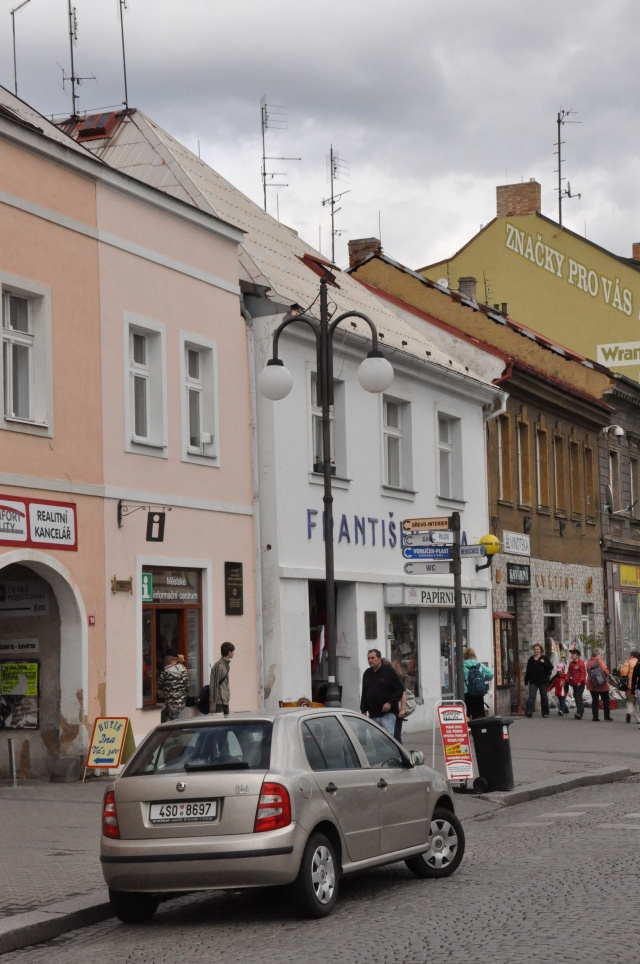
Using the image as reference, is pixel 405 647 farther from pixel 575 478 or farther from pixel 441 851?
pixel 441 851

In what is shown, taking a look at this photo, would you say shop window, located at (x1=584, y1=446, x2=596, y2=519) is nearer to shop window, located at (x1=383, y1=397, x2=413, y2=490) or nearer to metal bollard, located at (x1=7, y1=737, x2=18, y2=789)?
shop window, located at (x1=383, y1=397, x2=413, y2=490)

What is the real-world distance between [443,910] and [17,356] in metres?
10.2

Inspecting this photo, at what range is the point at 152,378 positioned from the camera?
20.0 meters

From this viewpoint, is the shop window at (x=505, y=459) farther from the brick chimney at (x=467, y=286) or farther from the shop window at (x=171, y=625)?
the shop window at (x=171, y=625)

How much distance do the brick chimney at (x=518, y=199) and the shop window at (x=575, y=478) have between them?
37.9 ft

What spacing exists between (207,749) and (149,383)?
36.2 ft

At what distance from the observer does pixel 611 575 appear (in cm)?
3988

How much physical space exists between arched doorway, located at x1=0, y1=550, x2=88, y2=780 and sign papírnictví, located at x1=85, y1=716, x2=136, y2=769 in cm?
29

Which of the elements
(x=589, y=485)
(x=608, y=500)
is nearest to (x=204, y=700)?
(x=589, y=485)

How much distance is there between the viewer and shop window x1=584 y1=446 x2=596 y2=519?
1527 inches

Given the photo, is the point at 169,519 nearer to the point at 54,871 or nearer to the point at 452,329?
the point at 54,871

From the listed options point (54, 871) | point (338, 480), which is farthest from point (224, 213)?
point (54, 871)

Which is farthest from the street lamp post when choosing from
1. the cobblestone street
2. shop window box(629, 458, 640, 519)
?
shop window box(629, 458, 640, 519)

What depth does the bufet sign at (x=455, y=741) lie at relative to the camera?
15995 mm
